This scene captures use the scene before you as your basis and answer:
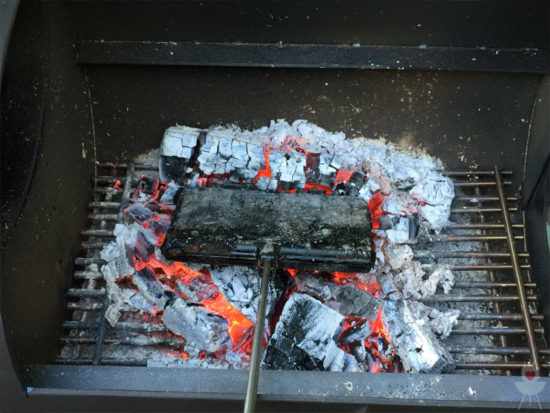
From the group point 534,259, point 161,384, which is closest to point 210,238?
point 161,384

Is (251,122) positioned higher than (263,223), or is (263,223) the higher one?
(251,122)

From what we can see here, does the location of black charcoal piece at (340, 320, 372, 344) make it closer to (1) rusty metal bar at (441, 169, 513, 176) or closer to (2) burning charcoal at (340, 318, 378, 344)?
(2) burning charcoal at (340, 318, 378, 344)

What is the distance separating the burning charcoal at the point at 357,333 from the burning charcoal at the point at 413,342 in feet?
0.21

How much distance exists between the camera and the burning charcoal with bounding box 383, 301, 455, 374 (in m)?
1.50

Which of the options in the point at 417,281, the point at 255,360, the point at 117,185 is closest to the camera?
the point at 255,360

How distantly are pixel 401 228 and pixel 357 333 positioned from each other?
1.35 feet

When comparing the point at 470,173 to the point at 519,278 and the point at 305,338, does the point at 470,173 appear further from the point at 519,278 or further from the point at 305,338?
the point at 305,338

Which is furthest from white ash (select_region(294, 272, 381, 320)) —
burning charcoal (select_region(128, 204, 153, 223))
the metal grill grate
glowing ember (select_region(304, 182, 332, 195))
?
burning charcoal (select_region(128, 204, 153, 223))

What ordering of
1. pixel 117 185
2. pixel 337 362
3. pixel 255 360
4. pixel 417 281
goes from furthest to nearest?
pixel 117 185 < pixel 417 281 < pixel 337 362 < pixel 255 360

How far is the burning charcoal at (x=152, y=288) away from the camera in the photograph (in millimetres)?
1642

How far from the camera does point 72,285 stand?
1.73 meters

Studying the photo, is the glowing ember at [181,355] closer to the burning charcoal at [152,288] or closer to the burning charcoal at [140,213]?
the burning charcoal at [152,288]

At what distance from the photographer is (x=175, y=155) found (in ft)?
6.29

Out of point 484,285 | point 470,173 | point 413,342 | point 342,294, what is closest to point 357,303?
point 342,294
